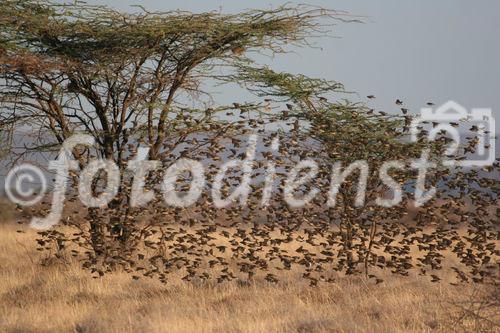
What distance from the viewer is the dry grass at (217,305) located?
8.12m

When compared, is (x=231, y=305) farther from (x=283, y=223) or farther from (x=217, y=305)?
(x=283, y=223)

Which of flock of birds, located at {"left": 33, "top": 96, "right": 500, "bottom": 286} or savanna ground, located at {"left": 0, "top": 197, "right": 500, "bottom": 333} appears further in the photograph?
flock of birds, located at {"left": 33, "top": 96, "right": 500, "bottom": 286}

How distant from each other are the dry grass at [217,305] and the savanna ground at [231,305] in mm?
13

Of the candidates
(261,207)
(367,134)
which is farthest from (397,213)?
(261,207)

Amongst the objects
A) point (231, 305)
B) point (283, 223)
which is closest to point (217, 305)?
point (231, 305)

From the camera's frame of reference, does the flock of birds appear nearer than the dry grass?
No

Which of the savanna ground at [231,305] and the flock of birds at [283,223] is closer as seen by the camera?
the savanna ground at [231,305]

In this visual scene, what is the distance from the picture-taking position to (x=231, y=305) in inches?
380

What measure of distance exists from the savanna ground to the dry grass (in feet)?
0.04

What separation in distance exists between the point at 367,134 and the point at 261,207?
7.23ft

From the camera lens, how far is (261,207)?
11859 mm

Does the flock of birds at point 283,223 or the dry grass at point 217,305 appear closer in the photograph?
the dry grass at point 217,305

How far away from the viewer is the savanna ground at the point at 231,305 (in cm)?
805

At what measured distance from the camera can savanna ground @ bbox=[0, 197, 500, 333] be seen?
8.05m
